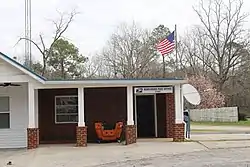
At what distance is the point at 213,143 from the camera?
1914 centimetres

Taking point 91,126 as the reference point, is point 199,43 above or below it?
above

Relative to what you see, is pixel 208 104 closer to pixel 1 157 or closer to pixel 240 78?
pixel 240 78

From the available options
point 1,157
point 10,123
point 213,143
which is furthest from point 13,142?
point 213,143

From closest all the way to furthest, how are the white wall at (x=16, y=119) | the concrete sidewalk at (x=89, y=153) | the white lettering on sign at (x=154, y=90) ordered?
the concrete sidewalk at (x=89, y=153)
the white lettering on sign at (x=154, y=90)
the white wall at (x=16, y=119)

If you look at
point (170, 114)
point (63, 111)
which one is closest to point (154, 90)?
point (170, 114)

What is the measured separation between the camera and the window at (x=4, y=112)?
20438mm

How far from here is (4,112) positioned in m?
20.5

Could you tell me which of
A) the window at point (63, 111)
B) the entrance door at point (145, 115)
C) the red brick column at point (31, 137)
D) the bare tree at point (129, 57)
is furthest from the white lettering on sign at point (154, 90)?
the bare tree at point (129, 57)

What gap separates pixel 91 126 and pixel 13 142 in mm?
3703

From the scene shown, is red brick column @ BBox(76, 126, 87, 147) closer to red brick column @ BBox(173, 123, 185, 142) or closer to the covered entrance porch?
the covered entrance porch

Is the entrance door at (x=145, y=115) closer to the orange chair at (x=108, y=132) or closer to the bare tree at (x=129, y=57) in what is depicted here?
the orange chair at (x=108, y=132)

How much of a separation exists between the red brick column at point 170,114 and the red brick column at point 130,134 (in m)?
2.29

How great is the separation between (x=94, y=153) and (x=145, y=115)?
639 centimetres

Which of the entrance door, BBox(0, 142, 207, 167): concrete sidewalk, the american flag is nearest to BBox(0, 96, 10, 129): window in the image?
BBox(0, 142, 207, 167): concrete sidewalk
